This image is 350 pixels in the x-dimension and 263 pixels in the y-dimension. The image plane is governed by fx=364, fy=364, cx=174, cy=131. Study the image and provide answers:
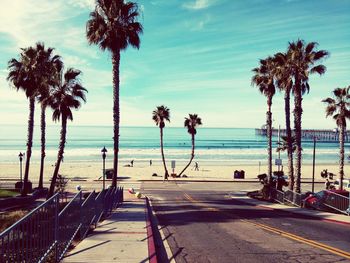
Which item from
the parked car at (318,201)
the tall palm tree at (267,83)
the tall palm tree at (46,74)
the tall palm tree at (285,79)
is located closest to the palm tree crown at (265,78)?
the tall palm tree at (267,83)

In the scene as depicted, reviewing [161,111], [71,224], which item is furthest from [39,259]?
[161,111]

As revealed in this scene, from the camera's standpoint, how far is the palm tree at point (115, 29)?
1069 inches

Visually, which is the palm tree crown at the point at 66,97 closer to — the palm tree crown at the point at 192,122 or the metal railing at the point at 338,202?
the metal railing at the point at 338,202

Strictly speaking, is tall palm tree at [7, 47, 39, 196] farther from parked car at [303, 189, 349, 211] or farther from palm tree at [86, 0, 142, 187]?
parked car at [303, 189, 349, 211]

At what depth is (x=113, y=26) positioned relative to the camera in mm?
27250

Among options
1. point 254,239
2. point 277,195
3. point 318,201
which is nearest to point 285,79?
point 277,195

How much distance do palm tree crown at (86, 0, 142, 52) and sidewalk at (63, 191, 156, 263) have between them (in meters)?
16.2

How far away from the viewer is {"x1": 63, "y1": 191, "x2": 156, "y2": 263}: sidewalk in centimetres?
921

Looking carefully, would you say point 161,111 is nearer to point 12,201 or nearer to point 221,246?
point 12,201

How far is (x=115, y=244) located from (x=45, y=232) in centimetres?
332

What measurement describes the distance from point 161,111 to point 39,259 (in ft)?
185

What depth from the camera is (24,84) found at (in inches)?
1283

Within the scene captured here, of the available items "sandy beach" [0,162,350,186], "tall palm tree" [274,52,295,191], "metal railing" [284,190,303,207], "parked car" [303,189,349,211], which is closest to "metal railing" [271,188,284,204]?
"metal railing" [284,190,303,207]

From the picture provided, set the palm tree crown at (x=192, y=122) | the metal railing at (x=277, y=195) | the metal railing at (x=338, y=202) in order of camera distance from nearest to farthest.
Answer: the metal railing at (x=338, y=202)
the metal railing at (x=277, y=195)
the palm tree crown at (x=192, y=122)
